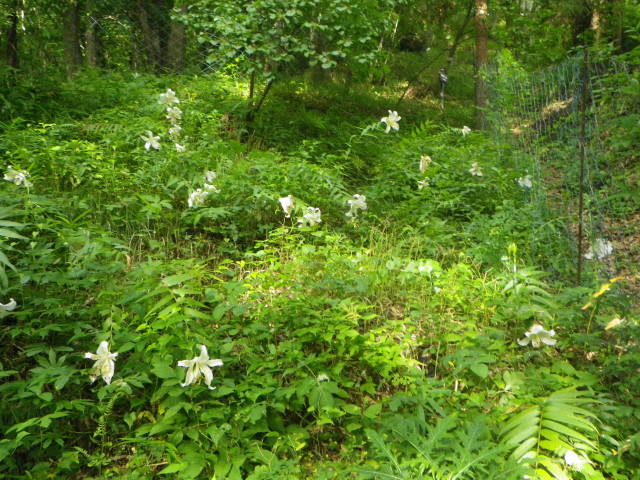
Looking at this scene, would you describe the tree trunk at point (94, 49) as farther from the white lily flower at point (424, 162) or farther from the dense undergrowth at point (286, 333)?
the white lily flower at point (424, 162)

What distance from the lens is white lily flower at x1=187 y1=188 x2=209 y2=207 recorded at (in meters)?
3.99

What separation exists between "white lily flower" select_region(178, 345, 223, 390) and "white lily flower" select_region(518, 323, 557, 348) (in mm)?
1572

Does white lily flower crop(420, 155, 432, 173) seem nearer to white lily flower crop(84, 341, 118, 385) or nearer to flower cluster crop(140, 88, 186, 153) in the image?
flower cluster crop(140, 88, 186, 153)

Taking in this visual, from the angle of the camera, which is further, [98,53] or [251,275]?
[98,53]

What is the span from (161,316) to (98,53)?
422 inches

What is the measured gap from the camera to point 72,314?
2.94 m

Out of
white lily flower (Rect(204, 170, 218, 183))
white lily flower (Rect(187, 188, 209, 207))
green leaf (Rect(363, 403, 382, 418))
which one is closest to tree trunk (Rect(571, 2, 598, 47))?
white lily flower (Rect(204, 170, 218, 183))

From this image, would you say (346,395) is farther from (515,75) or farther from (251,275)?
(515,75)

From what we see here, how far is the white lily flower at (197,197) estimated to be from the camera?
13.1 ft

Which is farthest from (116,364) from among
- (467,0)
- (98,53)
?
(98,53)

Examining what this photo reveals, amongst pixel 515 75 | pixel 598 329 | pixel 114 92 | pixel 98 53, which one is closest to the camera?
pixel 598 329

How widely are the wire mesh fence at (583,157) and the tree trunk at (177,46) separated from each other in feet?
16.4

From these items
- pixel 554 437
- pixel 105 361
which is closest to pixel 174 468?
pixel 105 361

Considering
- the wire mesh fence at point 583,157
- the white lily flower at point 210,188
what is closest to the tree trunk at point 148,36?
the white lily flower at point 210,188
